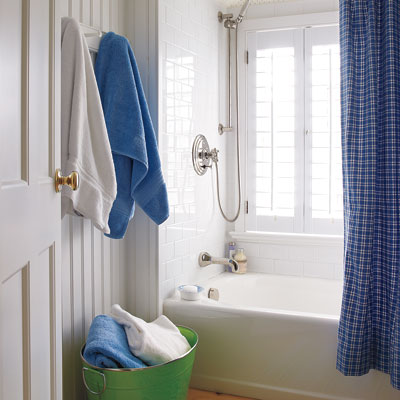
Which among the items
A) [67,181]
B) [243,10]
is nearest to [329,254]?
[243,10]

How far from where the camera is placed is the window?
3.02 m

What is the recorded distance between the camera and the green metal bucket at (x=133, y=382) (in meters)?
1.64

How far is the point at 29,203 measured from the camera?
0.95 meters

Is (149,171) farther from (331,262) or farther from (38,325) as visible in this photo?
A: (331,262)

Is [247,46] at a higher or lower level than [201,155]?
higher

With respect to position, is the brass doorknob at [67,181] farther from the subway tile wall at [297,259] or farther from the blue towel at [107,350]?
the subway tile wall at [297,259]

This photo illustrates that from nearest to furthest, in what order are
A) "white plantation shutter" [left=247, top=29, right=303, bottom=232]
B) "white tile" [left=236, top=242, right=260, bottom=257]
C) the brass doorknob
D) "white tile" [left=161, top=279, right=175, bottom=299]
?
the brass doorknob, "white tile" [left=161, top=279, right=175, bottom=299], "white plantation shutter" [left=247, top=29, right=303, bottom=232], "white tile" [left=236, top=242, right=260, bottom=257]

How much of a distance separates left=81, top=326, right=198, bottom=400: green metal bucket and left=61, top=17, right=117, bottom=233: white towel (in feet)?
1.77

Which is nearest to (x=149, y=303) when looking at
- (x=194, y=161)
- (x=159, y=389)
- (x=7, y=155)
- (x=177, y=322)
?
(x=177, y=322)

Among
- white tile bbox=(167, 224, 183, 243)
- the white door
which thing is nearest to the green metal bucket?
the white door

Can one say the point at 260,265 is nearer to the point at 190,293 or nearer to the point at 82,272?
the point at 190,293

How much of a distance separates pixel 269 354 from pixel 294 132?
1.57 metres

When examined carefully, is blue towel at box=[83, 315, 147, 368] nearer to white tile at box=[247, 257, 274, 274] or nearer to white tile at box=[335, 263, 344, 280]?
white tile at box=[247, 257, 274, 274]

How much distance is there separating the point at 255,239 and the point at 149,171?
1411 mm
